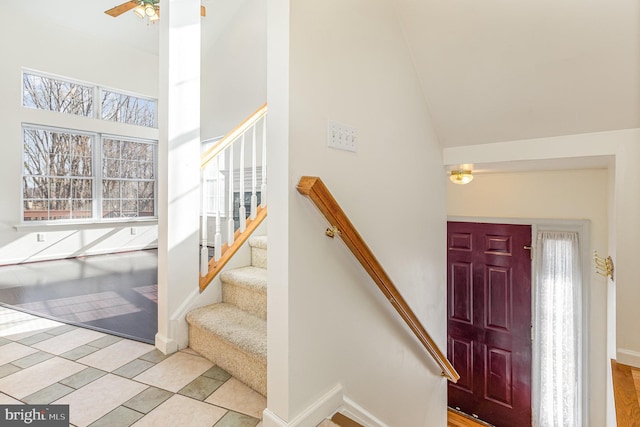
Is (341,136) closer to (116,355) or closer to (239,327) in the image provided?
(239,327)

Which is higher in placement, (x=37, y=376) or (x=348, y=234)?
(x=348, y=234)

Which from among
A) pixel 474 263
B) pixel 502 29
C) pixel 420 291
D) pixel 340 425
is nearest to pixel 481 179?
pixel 474 263

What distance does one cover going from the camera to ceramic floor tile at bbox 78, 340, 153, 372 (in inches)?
73.4

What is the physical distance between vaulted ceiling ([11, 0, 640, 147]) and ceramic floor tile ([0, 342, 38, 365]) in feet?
9.95

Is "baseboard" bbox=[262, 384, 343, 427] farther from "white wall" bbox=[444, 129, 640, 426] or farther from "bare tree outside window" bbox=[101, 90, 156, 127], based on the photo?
"bare tree outside window" bbox=[101, 90, 156, 127]

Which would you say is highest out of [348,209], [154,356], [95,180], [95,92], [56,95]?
[95,92]

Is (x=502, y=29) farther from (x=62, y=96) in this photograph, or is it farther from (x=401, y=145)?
(x=62, y=96)

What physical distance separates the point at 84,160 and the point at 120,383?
5.34 metres

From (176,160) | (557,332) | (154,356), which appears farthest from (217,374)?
(557,332)

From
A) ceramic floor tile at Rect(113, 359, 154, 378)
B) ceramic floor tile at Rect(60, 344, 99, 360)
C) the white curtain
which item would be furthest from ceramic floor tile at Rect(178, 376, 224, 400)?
the white curtain

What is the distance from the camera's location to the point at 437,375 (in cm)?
249

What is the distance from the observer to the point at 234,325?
6.31ft

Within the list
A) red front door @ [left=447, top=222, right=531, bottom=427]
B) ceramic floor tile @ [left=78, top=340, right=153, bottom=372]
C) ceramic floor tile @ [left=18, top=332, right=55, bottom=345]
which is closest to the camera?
ceramic floor tile @ [left=78, top=340, right=153, bottom=372]

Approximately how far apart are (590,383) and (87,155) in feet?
24.7
